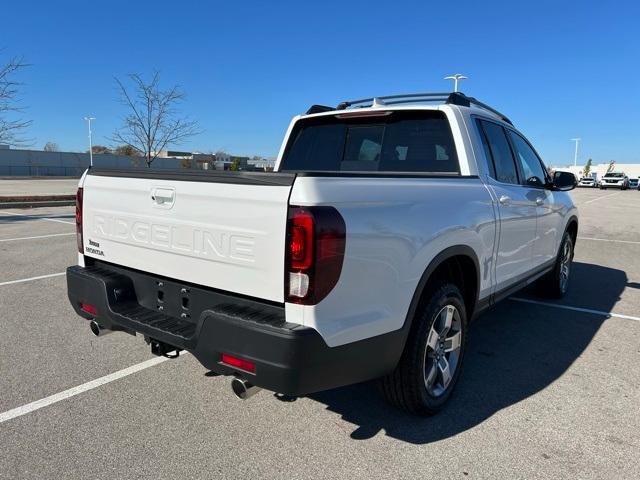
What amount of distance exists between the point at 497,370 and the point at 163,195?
9.23 feet

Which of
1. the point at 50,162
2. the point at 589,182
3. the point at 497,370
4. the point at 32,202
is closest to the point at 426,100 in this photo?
the point at 497,370

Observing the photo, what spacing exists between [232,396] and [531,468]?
1.84m

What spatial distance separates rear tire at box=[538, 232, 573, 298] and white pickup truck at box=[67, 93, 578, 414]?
1.95 meters

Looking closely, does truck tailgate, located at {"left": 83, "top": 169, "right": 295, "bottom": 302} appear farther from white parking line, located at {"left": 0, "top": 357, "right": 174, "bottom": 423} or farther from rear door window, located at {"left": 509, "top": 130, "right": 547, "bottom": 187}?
rear door window, located at {"left": 509, "top": 130, "right": 547, "bottom": 187}

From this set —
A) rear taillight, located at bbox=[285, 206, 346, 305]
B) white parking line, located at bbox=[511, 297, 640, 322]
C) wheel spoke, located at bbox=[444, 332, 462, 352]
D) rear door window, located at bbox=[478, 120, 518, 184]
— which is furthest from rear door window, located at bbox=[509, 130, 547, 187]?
rear taillight, located at bbox=[285, 206, 346, 305]

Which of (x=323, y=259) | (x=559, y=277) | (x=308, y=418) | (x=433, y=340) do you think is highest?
(x=323, y=259)

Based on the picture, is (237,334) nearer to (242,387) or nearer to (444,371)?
(242,387)

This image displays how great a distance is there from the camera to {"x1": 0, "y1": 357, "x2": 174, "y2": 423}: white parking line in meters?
2.97

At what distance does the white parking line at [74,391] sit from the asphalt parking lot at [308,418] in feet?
0.05

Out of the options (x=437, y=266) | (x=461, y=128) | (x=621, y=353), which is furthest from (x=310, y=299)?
(x=621, y=353)

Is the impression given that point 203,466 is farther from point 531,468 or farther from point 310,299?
point 531,468

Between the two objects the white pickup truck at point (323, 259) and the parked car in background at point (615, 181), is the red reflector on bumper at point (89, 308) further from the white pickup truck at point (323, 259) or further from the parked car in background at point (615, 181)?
the parked car in background at point (615, 181)

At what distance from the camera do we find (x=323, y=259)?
2.15 m

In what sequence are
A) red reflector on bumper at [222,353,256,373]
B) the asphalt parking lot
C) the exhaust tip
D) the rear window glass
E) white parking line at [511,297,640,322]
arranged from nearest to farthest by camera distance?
red reflector on bumper at [222,353,256,373]
the exhaust tip
the asphalt parking lot
the rear window glass
white parking line at [511,297,640,322]
